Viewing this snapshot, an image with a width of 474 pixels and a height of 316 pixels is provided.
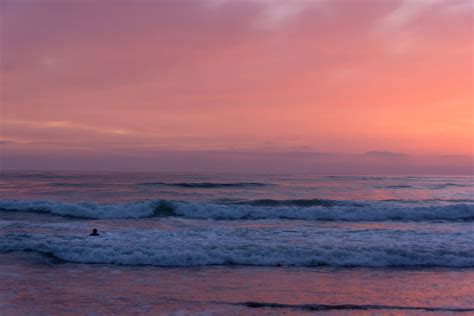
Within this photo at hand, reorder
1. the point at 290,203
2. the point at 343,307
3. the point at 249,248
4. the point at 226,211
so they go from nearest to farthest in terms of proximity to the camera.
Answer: the point at 343,307, the point at 249,248, the point at 226,211, the point at 290,203

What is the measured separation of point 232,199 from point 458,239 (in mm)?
16829

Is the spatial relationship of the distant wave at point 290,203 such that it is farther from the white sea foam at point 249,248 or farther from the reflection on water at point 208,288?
the reflection on water at point 208,288

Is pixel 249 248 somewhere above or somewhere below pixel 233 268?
above

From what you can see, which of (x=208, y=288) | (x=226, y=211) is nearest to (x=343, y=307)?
(x=208, y=288)

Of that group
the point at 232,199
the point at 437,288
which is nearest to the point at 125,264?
the point at 437,288

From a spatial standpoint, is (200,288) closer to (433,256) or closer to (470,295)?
(470,295)

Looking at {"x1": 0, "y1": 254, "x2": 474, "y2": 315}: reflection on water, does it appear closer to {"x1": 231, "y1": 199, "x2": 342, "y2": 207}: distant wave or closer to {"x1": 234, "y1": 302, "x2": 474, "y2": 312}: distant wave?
{"x1": 234, "y1": 302, "x2": 474, "y2": 312}: distant wave

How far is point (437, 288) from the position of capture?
30.7ft

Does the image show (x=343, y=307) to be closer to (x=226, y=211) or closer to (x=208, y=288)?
(x=208, y=288)

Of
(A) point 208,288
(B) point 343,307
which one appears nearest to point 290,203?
(A) point 208,288

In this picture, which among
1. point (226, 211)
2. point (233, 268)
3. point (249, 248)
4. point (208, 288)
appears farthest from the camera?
point (226, 211)

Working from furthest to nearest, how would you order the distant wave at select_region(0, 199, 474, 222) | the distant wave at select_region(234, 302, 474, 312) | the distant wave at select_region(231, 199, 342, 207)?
the distant wave at select_region(231, 199, 342, 207), the distant wave at select_region(0, 199, 474, 222), the distant wave at select_region(234, 302, 474, 312)

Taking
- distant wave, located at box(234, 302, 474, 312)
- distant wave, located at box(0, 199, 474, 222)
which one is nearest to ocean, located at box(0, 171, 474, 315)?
distant wave, located at box(234, 302, 474, 312)

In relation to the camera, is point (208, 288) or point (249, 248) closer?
point (208, 288)
